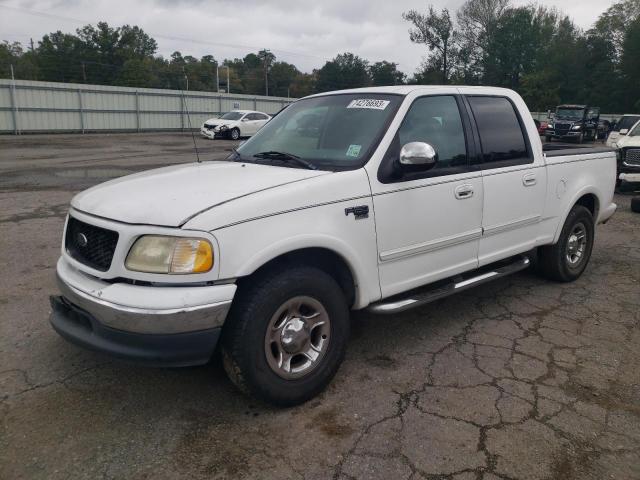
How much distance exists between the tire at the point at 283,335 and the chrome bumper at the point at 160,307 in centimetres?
16

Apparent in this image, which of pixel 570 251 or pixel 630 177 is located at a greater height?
pixel 630 177

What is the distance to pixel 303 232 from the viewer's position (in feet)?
9.79

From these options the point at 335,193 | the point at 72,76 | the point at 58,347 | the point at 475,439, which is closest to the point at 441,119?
the point at 335,193

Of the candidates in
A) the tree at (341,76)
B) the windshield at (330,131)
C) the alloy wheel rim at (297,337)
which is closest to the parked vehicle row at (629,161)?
the windshield at (330,131)

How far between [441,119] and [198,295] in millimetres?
2359

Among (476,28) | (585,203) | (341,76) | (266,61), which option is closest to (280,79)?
(266,61)

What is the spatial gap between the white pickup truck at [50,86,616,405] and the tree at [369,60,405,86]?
76.7 m

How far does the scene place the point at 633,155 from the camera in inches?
446

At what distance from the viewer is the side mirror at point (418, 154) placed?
3.32 m

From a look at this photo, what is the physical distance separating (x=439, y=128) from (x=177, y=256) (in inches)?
Answer: 88.6

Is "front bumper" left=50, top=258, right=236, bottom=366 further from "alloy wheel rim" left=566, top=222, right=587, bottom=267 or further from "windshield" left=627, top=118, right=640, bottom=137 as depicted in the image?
"windshield" left=627, top=118, right=640, bottom=137

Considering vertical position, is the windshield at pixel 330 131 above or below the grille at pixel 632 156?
above

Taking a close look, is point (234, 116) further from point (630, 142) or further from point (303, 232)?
point (303, 232)

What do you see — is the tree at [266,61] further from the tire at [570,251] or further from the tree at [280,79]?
the tire at [570,251]
